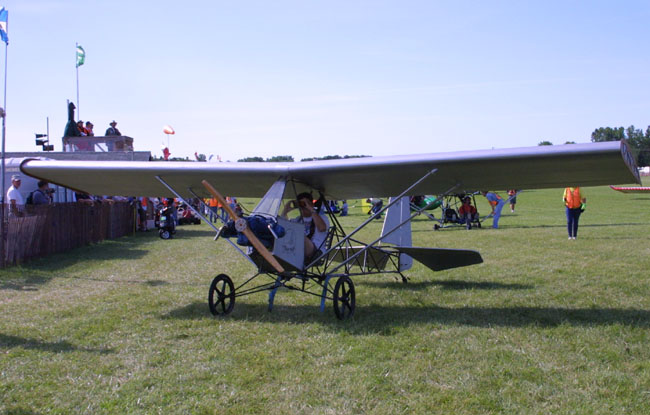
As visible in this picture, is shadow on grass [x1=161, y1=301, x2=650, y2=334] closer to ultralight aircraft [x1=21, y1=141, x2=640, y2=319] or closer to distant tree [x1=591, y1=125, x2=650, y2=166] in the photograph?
ultralight aircraft [x1=21, y1=141, x2=640, y2=319]

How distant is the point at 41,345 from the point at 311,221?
135 inches

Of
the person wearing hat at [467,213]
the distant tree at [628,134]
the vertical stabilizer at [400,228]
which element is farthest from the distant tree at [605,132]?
the vertical stabilizer at [400,228]

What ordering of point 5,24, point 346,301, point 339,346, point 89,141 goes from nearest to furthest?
point 339,346 → point 346,301 → point 5,24 → point 89,141

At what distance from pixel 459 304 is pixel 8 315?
5.65m

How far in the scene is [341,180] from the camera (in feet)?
23.9

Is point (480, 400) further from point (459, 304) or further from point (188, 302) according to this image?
point (188, 302)

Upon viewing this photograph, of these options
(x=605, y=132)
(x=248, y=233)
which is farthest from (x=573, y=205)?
(x=605, y=132)

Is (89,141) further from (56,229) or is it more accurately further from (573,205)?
(573,205)

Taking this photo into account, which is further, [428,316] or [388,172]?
[388,172]

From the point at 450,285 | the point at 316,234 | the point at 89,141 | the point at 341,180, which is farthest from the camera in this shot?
the point at 89,141

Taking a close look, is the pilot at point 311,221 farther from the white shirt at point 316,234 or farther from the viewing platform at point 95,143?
the viewing platform at point 95,143

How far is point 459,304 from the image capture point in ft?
23.2

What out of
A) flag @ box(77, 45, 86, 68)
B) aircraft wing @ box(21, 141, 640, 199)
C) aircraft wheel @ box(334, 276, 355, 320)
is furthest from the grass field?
flag @ box(77, 45, 86, 68)

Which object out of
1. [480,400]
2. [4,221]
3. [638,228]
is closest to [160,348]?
[480,400]
